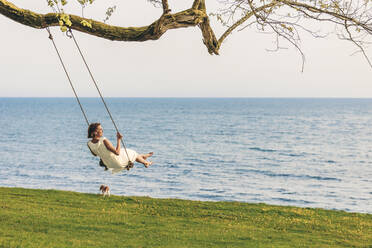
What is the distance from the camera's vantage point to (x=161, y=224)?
11078 mm

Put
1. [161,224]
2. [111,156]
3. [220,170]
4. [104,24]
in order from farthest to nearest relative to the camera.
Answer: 1. [220,170]
2. [161,224]
3. [111,156]
4. [104,24]

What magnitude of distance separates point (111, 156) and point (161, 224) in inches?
132

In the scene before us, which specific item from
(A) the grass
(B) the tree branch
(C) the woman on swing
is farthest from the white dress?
(B) the tree branch

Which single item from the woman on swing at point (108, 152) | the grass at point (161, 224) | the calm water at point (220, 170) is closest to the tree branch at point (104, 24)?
the woman on swing at point (108, 152)

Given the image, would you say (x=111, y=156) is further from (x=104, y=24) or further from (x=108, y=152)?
(x=104, y=24)

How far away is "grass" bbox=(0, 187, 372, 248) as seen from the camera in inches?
371

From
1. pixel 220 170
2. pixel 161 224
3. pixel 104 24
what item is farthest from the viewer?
Result: pixel 220 170

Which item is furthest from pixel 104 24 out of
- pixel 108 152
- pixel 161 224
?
pixel 161 224

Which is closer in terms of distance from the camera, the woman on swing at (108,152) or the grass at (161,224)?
the woman on swing at (108,152)

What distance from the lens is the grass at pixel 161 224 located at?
9.41 meters

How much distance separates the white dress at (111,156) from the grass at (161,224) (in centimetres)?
168

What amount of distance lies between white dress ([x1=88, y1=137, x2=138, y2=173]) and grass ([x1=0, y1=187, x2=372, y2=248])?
1.68 metres

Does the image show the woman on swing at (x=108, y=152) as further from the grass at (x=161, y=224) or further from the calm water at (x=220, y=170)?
the calm water at (x=220, y=170)

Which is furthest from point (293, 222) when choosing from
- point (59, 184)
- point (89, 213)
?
point (59, 184)
